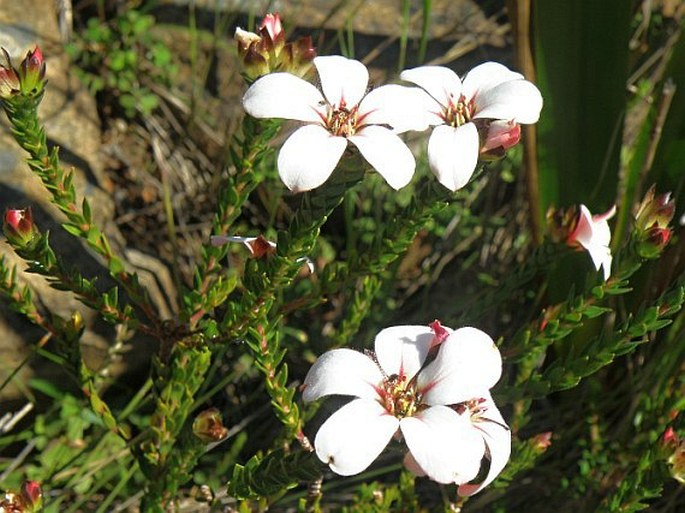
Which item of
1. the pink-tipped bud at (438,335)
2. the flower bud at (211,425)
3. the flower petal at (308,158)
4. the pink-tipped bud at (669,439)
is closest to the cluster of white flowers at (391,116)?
the flower petal at (308,158)

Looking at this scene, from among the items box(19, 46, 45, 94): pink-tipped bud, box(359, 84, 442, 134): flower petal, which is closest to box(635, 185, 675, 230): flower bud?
box(359, 84, 442, 134): flower petal

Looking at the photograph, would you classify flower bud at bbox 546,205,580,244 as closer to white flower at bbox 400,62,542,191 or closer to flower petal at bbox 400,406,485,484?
white flower at bbox 400,62,542,191

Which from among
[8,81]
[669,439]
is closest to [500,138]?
[669,439]

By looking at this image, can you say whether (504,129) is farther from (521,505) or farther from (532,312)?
(521,505)

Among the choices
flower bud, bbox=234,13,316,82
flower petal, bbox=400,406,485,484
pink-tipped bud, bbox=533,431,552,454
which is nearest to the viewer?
flower petal, bbox=400,406,485,484

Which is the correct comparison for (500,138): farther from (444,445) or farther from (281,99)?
(444,445)

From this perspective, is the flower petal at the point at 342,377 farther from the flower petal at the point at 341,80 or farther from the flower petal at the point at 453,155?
the flower petal at the point at 341,80

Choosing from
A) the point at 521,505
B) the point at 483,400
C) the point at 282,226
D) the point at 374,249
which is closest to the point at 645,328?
the point at 483,400
